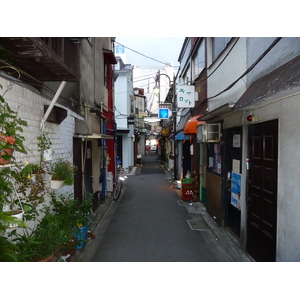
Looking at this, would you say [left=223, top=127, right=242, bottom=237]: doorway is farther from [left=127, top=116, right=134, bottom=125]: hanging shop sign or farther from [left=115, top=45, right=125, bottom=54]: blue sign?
[left=115, top=45, right=125, bottom=54]: blue sign

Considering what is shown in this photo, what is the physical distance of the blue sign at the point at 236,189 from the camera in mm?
5955

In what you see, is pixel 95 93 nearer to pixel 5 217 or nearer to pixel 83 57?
pixel 83 57

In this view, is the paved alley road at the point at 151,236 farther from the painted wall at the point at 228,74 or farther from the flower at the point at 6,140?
the painted wall at the point at 228,74

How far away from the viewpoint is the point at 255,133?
5.09 meters

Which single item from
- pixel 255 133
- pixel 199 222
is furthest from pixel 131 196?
pixel 255 133

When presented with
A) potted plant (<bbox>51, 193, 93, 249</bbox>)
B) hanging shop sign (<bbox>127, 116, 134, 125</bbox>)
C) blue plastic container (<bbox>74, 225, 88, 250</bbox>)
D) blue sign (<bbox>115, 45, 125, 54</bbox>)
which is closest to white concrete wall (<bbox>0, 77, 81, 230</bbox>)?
potted plant (<bbox>51, 193, 93, 249</bbox>)

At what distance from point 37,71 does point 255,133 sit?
4.81 metres

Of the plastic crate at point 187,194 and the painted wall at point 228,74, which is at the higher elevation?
the painted wall at point 228,74

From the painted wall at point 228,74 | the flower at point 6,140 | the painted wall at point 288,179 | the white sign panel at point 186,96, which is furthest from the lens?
the white sign panel at point 186,96

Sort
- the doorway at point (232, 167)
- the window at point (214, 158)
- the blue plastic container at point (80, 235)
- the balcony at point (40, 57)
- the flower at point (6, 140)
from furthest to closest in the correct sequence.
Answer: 1. the window at point (214, 158)
2. the doorway at point (232, 167)
3. the blue plastic container at point (80, 235)
4. the balcony at point (40, 57)
5. the flower at point (6, 140)

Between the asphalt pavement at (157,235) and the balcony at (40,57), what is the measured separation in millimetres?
4106

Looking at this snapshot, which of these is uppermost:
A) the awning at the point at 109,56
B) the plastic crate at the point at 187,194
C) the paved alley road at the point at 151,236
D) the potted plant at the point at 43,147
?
the awning at the point at 109,56

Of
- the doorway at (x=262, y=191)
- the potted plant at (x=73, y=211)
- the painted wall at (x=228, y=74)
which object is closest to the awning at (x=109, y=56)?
the painted wall at (x=228, y=74)

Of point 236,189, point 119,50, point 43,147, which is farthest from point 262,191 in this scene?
point 119,50
